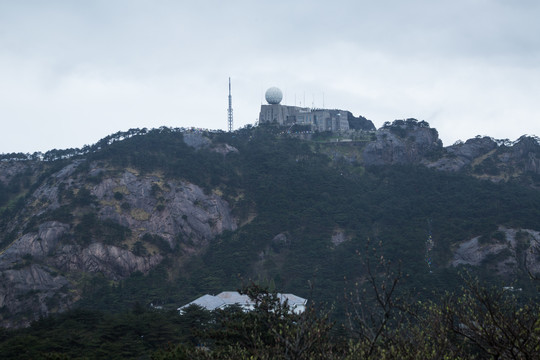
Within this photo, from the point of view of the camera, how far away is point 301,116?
141875 mm

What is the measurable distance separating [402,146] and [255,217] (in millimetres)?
38491

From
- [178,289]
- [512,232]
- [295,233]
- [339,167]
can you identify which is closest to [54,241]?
[178,289]

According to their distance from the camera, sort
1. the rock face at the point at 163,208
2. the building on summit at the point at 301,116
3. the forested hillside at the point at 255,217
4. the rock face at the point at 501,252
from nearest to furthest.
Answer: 1. the forested hillside at the point at 255,217
2. the rock face at the point at 501,252
3. the rock face at the point at 163,208
4. the building on summit at the point at 301,116

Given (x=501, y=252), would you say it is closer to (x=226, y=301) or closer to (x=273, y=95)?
(x=226, y=301)

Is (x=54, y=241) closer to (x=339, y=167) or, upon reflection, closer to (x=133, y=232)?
(x=133, y=232)

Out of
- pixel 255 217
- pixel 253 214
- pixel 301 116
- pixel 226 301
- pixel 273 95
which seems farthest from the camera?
pixel 301 116

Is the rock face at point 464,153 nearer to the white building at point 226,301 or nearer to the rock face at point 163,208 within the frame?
the rock face at point 163,208

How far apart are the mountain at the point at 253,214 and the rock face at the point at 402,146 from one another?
302 mm

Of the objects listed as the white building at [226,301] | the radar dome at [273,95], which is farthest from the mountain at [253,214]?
the radar dome at [273,95]

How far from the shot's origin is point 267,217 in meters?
104

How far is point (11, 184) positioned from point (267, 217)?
164ft

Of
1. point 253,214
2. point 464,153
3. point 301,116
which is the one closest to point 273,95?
point 301,116

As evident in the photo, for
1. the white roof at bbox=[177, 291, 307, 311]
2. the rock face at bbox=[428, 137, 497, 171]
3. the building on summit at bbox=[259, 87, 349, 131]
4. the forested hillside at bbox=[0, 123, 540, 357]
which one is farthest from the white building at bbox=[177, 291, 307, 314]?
the building on summit at bbox=[259, 87, 349, 131]

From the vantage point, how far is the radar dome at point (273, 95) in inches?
5300
